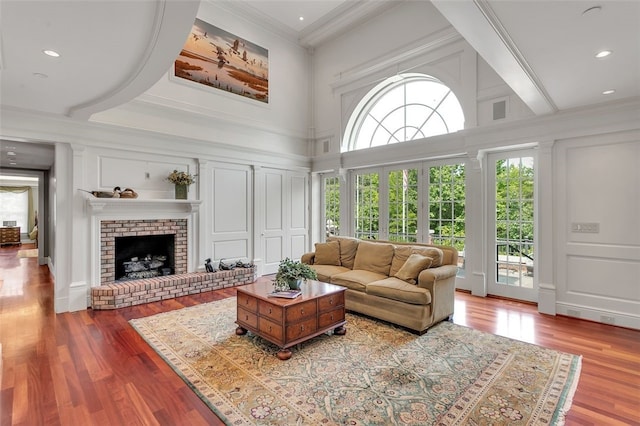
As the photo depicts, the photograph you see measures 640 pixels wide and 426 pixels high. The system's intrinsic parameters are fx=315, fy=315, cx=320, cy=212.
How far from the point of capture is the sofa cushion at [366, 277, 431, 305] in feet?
11.0

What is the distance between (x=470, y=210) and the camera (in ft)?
16.4

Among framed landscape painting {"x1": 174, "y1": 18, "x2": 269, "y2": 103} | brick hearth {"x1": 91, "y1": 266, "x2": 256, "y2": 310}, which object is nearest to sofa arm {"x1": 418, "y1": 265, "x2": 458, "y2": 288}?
brick hearth {"x1": 91, "y1": 266, "x2": 256, "y2": 310}

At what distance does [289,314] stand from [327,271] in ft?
5.27

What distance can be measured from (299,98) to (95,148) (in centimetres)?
435

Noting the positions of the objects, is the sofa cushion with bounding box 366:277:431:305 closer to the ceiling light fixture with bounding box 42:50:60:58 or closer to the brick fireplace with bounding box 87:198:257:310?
the brick fireplace with bounding box 87:198:257:310

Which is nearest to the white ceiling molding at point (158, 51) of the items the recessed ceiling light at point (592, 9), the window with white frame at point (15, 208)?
the recessed ceiling light at point (592, 9)

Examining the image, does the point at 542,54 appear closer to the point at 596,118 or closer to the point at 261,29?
the point at 596,118

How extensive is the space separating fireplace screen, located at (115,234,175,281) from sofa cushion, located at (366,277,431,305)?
12.0 feet

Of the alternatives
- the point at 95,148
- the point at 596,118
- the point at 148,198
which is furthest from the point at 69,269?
the point at 596,118

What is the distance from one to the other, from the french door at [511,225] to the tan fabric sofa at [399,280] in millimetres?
1345

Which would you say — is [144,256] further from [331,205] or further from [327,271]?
[331,205]

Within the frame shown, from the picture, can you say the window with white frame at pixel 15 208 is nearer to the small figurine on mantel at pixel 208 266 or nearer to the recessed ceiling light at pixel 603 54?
the small figurine on mantel at pixel 208 266

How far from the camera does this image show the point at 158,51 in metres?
2.50

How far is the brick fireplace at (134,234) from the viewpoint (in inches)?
183
